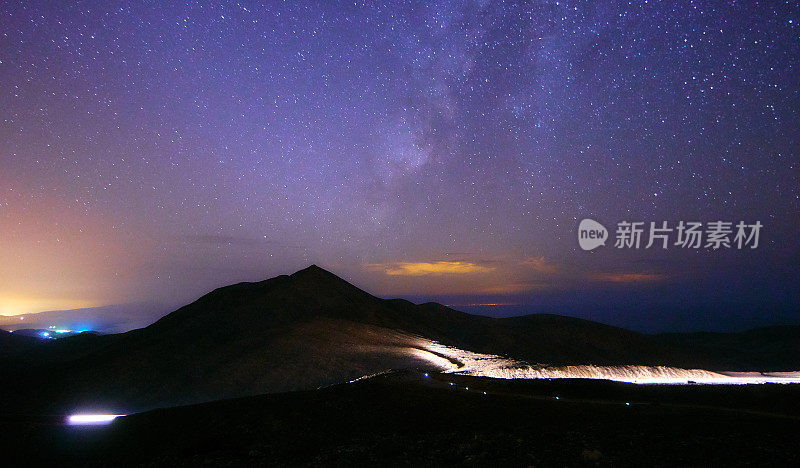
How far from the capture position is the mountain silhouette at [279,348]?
958 inches

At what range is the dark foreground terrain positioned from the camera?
938cm

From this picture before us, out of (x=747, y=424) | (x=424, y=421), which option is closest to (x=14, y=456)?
(x=424, y=421)

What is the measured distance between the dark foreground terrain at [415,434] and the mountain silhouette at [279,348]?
30.5 feet

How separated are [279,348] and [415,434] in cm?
1828

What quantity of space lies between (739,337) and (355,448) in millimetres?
95308

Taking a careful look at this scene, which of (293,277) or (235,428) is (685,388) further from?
(293,277)

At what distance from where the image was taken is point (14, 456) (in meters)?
11.4

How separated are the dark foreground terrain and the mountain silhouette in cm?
931

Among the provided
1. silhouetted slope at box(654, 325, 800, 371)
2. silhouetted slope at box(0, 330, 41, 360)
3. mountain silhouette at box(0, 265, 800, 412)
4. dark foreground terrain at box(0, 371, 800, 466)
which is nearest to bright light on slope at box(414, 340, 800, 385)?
mountain silhouette at box(0, 265, 800, 412)

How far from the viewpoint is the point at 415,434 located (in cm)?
1144

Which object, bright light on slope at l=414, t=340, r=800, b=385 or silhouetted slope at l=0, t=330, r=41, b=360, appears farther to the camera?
silhouetted slope at l=0, t=330, r=41, b=360

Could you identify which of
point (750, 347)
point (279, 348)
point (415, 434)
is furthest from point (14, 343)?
point (750, 347)

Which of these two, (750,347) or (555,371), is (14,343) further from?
(750,347)

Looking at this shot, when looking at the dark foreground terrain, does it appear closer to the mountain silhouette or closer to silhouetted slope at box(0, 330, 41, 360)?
the mountain silhouette
